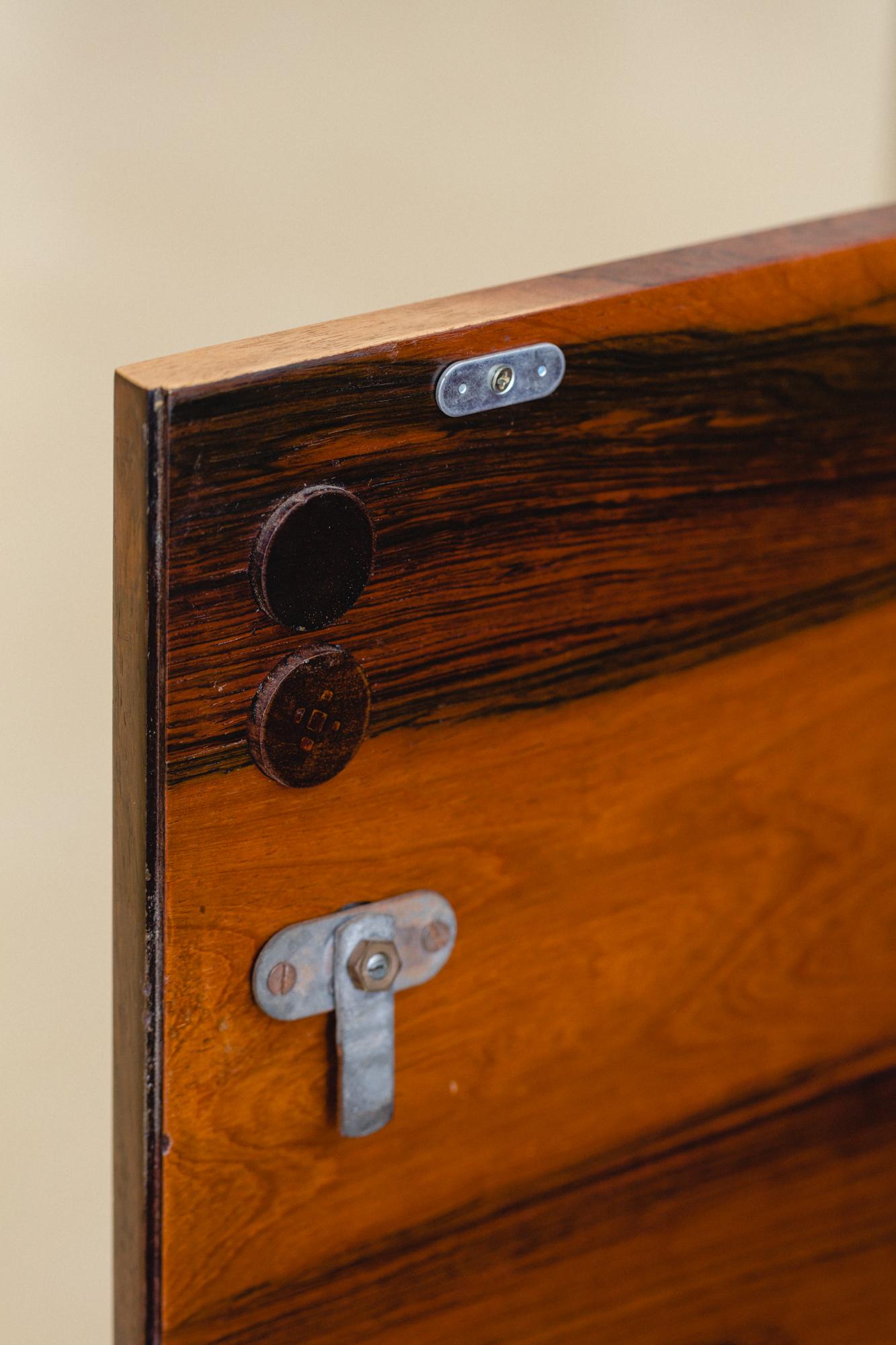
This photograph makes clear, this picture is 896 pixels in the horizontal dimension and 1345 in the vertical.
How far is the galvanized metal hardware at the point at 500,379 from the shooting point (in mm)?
507

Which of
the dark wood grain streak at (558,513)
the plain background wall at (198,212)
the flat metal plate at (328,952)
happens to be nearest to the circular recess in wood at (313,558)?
the dark wood grain streak at (558,513)

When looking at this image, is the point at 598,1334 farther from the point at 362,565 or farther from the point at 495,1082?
the point at 362,565

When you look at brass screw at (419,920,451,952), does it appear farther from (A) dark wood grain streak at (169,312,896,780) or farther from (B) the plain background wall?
(B) the plain background wall

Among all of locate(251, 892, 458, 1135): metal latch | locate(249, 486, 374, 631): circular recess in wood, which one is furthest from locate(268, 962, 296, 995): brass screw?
locate(249, 486, 374, 631): circular recess in wood

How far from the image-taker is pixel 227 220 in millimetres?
711

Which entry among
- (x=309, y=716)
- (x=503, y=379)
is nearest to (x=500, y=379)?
(x=503, y=379)

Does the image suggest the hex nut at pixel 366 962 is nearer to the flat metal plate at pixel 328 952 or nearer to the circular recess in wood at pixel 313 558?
the flat metal plate at pixel 328 952

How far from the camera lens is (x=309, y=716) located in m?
0.52

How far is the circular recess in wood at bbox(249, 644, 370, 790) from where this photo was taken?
51 cm

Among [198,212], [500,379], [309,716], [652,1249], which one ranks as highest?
[198,212]

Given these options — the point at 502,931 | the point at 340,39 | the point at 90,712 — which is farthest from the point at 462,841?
the point at 340,39

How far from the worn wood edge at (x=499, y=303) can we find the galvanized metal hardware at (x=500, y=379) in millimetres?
14

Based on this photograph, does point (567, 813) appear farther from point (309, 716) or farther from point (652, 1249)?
point (652, 1249)

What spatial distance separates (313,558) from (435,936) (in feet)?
0.56
